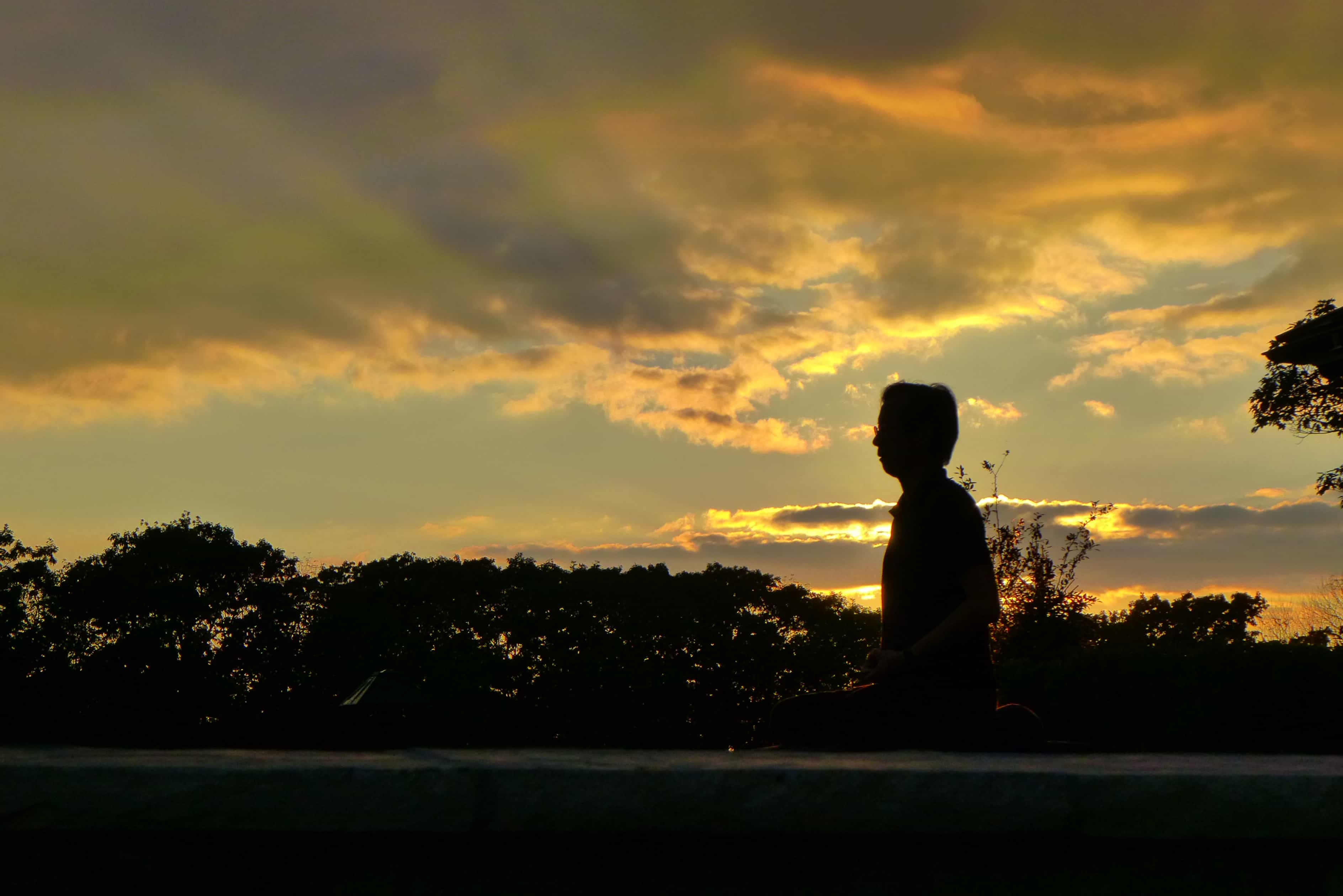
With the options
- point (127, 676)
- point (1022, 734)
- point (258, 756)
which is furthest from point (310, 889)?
point (127, 676)

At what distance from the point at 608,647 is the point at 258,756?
38.7m

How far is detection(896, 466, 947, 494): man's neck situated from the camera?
165 inches

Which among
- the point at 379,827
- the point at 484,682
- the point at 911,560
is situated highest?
the point at 911,560

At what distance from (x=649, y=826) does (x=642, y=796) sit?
0.05 metres

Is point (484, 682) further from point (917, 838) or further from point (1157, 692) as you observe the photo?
point (917, 838)

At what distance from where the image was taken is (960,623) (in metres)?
3.65

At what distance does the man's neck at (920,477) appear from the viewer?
418 centimetres

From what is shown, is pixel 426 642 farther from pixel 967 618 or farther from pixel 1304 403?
pixel 967 618

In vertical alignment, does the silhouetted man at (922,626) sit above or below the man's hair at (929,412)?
below

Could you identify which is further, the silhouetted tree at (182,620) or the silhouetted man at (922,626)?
the silhouetted tree at (182,620)

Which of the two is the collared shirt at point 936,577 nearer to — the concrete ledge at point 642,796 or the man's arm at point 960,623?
the man's arm at point 960,623

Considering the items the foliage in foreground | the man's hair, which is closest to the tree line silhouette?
the foliage in foreground

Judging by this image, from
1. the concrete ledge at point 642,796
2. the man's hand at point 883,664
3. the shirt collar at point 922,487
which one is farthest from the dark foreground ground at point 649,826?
the shirt collar at point 922,487

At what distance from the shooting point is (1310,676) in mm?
12250
